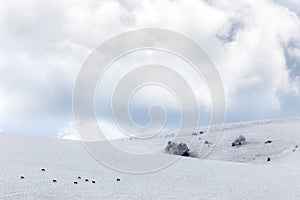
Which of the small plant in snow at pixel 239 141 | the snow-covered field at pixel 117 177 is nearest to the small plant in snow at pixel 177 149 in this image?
the snow-covered field at pixel 117 177

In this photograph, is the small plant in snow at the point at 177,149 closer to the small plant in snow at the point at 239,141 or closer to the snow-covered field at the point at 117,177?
the snow-covered field at the point at 117,177

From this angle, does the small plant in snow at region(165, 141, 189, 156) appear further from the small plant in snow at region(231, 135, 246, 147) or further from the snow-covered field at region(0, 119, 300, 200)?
the small plant in snow at region(231, 135, 246, 147)

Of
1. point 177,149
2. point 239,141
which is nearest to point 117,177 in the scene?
point 177,149

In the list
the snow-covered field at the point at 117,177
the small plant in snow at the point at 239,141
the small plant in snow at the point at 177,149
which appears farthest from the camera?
the small plant in snow at the point at 239,141

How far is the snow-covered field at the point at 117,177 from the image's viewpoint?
8922mm

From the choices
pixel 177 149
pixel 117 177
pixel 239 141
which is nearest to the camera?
pixel 117 177

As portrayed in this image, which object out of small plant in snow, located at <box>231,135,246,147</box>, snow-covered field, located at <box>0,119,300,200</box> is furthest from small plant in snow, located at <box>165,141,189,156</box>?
small plant in snow, located at <box>231,135,246,147</box>

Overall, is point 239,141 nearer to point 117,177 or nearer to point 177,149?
point 177,149

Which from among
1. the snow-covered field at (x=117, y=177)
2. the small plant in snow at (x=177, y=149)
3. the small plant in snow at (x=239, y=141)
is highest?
the small plant in snow at (x=239, y=141)

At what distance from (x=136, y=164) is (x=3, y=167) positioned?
3.32 metres

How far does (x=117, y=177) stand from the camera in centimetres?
1045

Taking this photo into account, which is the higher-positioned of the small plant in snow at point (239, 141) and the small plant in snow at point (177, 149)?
the small plant in snow at point (239, 141)

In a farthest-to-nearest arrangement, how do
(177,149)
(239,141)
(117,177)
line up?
(239,141) → (177,149) → (117,177)

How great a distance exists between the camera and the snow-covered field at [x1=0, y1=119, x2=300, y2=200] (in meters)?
8.92
